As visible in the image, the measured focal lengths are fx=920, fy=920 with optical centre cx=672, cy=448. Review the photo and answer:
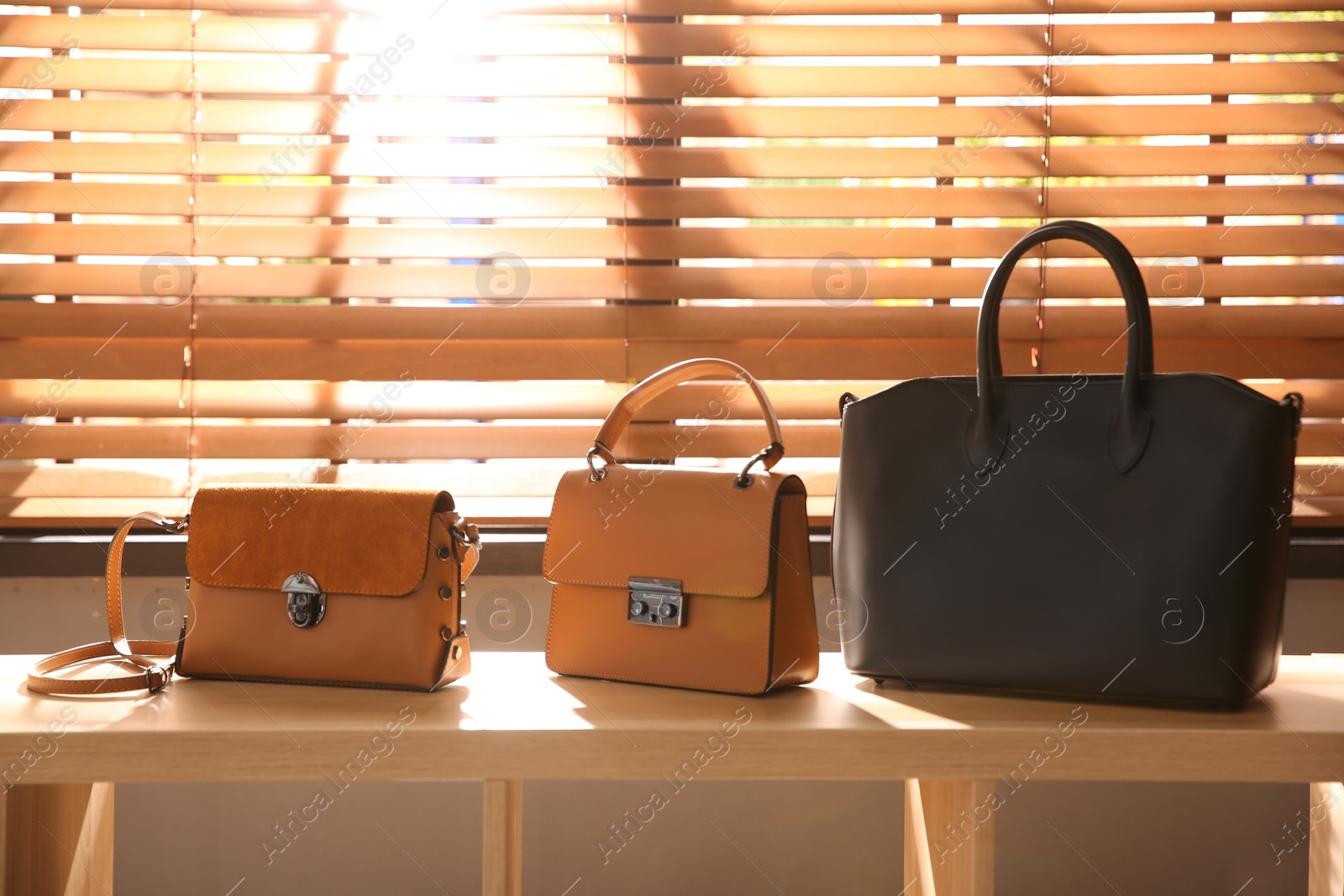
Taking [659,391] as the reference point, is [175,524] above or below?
below

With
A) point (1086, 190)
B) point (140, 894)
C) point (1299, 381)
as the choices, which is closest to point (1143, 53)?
point (1086, 190)

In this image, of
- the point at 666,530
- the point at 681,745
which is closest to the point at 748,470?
the point at 666,530

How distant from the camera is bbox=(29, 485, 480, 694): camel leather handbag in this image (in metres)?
0.90

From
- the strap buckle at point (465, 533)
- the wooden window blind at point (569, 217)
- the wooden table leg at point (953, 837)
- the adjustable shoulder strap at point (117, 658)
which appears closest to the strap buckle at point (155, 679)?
the adjustable shoulder strap at point (117, 658)

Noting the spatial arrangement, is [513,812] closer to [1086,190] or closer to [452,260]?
[452,260]

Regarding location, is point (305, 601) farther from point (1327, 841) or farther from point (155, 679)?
point (1327, 841)

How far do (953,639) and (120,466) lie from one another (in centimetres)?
115

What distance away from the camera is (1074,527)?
82 cm

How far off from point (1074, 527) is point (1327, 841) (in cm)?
42

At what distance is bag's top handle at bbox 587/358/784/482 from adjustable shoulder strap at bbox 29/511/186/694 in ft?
1.48

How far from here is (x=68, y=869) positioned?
93cm

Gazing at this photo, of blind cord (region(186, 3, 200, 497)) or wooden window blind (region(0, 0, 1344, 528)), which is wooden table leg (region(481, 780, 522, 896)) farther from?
blind cord (region(186, 3, 200, 497))

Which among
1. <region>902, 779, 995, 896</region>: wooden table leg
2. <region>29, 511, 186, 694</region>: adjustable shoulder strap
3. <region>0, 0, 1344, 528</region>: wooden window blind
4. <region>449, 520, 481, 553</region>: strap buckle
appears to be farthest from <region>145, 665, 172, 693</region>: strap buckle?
<region>902, 779, 995, 896</region>: wooden table leg

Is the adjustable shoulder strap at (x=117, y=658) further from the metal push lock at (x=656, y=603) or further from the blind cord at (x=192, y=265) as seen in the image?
the metal push lock at (x=656, y=603)
